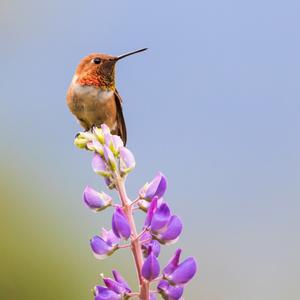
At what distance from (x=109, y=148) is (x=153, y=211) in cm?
39

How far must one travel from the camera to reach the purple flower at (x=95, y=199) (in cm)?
266

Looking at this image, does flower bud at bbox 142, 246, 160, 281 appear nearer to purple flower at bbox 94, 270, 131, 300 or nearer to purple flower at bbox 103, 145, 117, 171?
purple flower at bbox 94, 270, 131, 300

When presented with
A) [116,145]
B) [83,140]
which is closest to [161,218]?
[116,145]

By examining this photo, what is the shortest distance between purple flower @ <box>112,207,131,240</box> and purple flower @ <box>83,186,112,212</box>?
6.8 inches

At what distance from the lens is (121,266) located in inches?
481

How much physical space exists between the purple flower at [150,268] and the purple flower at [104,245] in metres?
0.26

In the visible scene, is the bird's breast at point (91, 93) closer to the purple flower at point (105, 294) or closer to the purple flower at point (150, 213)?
the purple flower at point (150, 213)

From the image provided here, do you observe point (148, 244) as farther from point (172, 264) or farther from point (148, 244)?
point (172, 264)

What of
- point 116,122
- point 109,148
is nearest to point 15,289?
point 116,122

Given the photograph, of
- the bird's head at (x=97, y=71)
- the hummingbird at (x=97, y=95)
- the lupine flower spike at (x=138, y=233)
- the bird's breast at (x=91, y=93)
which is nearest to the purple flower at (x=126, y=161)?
the lupine flower spike at (x=138, y=233)

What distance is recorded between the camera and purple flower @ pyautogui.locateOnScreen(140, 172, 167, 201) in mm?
2643

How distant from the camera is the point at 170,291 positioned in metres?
2.46

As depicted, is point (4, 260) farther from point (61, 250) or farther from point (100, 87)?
point (100, 87)

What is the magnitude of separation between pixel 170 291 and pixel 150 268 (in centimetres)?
15
